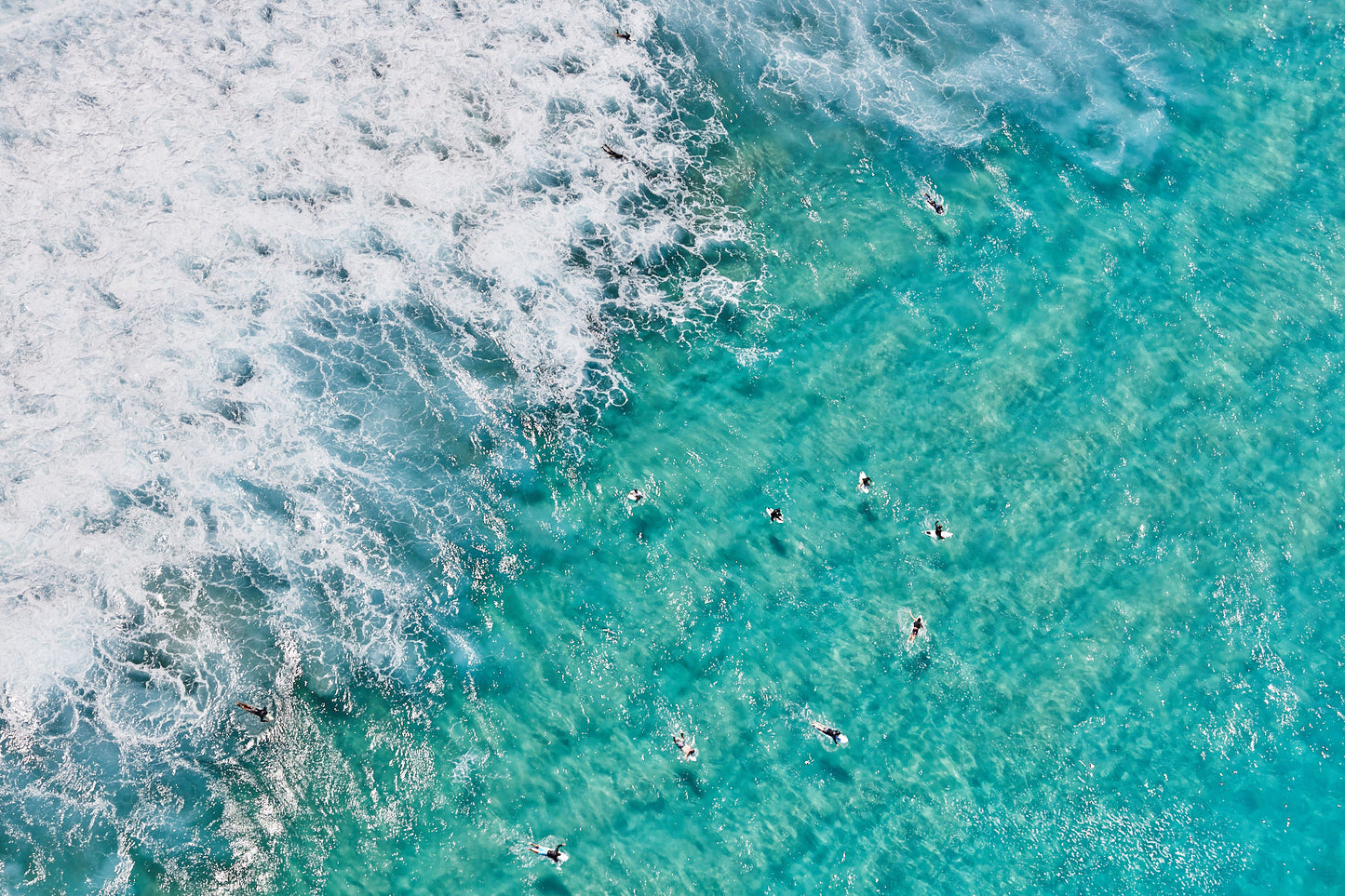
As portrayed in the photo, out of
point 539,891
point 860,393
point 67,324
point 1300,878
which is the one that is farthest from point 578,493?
point 1300,878

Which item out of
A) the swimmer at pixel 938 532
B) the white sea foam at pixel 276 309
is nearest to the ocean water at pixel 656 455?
the white sea foam at pixel 276 309

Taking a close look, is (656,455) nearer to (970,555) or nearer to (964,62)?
(970,555)

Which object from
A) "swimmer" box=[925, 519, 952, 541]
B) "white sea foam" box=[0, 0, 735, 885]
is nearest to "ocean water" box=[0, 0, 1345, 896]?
"white sea foam" box=[0, 0, 735, 885]

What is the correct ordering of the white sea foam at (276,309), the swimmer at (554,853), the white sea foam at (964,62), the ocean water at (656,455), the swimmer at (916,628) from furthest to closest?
1. the white sea foam at (964,62)
2. the swimmer at (916,628)
3. the white sea foam at (276,309)
4. the ocean water at (656,455)
5. the swimmer at (554,853)

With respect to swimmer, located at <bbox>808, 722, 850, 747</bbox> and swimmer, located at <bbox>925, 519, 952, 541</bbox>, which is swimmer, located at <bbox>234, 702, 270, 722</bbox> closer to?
swimmer, located at <bbox>808, 722, 850, 747</bbox>

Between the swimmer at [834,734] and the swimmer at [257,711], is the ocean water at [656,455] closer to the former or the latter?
the swimmer at [257,711]

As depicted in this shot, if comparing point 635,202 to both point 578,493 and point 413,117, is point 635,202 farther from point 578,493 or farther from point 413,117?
point 578,493

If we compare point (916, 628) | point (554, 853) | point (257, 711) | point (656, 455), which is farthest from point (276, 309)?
point (916, 628)
